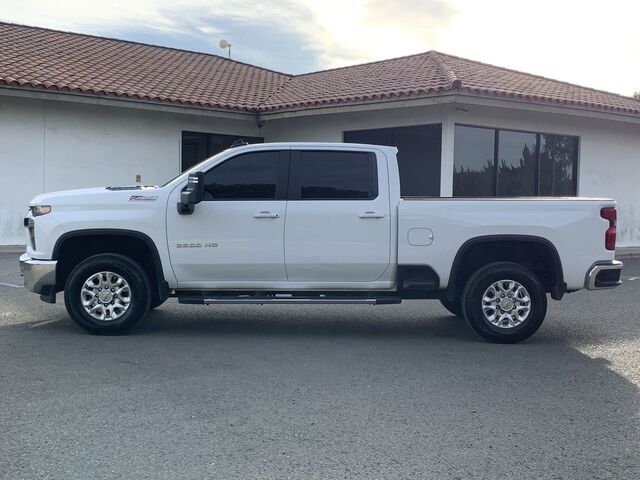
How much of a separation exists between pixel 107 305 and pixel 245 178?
2051 millimetres

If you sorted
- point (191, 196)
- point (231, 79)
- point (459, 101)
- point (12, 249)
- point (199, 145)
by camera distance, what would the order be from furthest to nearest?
1. point (231, 79)
2. point (199, 145)
3. point (12, 249)
4. point (459, 101)
5. point (191, 196)

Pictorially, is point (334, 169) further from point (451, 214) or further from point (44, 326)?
point (44, 326)

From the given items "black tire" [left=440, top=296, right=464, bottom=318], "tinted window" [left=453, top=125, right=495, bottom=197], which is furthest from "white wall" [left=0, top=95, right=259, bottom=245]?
"black tire" [left=440, top=296, right=464, bottom=318]

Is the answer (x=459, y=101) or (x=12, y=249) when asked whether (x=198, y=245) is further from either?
(x=12, y=249)

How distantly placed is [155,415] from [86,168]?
11.2m

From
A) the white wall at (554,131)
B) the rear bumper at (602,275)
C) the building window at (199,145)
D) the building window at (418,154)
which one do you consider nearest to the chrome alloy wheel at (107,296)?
the rear bumper at (602,275)

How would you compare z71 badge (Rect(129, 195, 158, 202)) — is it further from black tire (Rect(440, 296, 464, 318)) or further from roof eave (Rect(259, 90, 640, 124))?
roof eave (Rect(259, 90, 640, 124))

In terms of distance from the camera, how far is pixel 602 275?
7.04 m

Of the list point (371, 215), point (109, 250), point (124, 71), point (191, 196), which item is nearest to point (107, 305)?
point (109, 250)

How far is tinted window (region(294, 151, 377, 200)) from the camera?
7.25 metres

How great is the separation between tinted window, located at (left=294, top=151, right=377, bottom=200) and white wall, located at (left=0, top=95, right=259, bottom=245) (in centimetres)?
886

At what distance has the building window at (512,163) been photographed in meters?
14.6

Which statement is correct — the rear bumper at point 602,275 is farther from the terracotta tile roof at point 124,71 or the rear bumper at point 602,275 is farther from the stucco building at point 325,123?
the terracotta tile roof at point 124,71

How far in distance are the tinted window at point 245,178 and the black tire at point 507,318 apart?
2.45m
